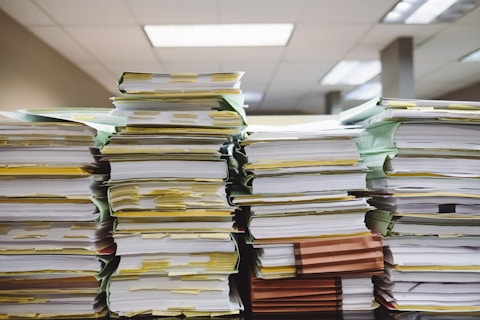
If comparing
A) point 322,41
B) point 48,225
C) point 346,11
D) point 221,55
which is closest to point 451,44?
point 322,41

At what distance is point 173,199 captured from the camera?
0.68 m

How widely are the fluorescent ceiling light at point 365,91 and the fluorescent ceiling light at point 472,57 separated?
121 cm

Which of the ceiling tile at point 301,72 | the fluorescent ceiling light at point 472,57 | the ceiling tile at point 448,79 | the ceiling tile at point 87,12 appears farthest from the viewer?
the ceiling tile at point 448,79

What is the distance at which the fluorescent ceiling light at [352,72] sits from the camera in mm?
4434

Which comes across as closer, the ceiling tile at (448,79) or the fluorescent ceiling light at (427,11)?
the fluorescent ceiling light at (427,11)

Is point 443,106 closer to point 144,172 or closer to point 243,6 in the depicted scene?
point 144,172

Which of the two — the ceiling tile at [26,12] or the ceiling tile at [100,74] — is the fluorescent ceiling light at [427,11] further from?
the ceiling tile at [100,74]

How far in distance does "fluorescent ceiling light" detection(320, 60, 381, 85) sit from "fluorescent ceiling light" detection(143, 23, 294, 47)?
4.06ft

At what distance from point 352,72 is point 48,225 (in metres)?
4.78

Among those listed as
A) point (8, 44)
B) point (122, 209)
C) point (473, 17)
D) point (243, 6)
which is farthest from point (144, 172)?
point (473, 17)

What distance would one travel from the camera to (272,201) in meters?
0.67

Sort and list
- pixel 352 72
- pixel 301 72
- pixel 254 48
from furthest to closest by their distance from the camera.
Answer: pixel 352 72
pixel 301 72
pixel 254 48

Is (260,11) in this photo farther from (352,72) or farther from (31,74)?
(352,72)

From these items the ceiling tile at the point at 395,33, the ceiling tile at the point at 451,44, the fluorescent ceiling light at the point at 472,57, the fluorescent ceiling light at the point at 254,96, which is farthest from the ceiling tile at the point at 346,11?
the fluorescent ceiling light at the point at 254,96
